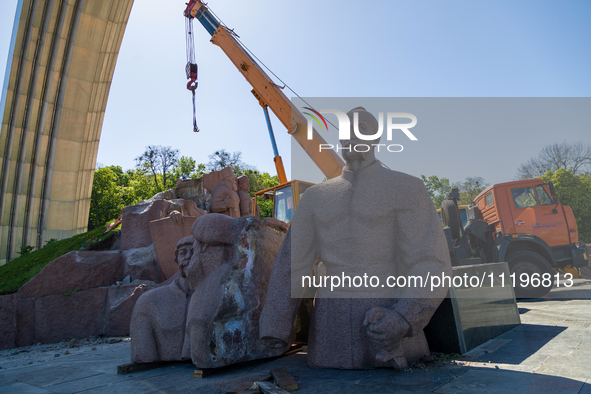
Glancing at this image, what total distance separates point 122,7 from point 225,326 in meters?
17.3

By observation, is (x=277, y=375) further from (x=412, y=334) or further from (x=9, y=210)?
(x=9, y=210)

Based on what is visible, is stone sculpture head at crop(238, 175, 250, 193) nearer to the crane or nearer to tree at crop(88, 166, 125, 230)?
the crane

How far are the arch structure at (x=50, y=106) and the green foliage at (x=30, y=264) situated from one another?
9.90m

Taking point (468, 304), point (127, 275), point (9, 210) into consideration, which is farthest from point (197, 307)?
point (9, 210)

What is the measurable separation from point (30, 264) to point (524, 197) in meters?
9.68

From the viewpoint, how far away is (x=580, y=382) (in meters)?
2.07

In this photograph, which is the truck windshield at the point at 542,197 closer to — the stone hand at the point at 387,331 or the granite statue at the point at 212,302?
the granite statue at the point at 212,302

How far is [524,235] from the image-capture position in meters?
7.48

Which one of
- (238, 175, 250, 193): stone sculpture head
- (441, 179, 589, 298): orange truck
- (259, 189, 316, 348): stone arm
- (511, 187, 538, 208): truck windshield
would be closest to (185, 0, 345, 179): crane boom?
(238, 175, 250, 193): stone sculpture head

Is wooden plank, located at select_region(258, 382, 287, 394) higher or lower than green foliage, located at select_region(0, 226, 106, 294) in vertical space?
→ lower

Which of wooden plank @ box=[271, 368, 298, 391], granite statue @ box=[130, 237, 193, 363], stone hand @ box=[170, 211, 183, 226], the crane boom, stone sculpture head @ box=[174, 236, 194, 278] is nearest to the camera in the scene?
wooden plank @ box=[271, 368, 298, 391]

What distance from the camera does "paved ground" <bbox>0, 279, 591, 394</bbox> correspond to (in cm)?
215

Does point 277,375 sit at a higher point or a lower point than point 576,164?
lower

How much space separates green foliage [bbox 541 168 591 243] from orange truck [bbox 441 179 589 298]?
308 inches
